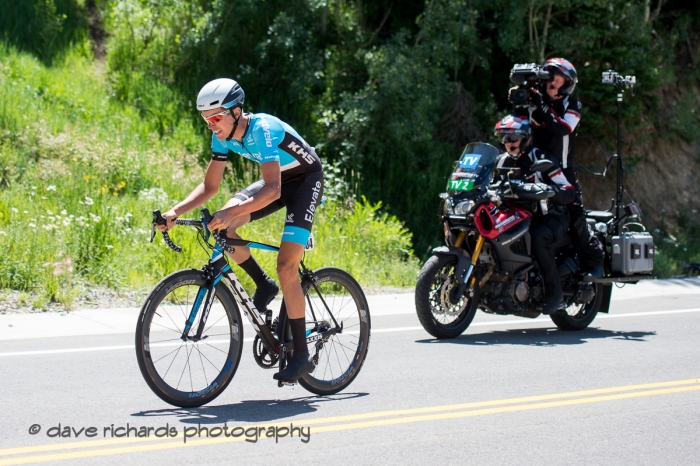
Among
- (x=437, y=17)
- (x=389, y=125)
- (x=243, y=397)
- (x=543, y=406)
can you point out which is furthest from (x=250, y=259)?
(x=437, y=17)

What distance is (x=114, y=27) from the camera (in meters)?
19.2

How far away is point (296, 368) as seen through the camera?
6.38 meters

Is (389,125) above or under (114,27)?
under

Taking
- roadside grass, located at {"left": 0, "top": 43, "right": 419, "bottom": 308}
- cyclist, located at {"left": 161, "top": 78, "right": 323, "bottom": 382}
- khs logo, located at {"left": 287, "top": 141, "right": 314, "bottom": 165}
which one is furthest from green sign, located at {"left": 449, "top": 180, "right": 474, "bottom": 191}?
roadside grass, located at {"left": 0, "top": 43, "right": 419, "bottom": 308}

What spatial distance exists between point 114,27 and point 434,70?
23.6 ft

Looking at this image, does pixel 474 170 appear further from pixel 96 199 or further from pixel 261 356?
pixel 96 199

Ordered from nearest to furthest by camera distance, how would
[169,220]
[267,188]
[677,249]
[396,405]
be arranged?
[169,220]
[267,188]
[396,405]
[677,249]

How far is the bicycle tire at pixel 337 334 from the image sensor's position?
6785 mm

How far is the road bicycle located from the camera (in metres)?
6.04

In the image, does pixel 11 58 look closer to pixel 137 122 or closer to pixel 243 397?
pixel 137 122

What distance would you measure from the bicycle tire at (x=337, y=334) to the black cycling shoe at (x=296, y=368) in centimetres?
22

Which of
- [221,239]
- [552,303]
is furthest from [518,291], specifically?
[221,239]

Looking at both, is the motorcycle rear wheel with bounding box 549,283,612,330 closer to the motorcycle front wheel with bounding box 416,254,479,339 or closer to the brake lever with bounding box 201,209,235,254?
the motorcycle front wheel with bounding box 416,254,479,339

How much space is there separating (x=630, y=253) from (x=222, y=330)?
5415 millimetres
